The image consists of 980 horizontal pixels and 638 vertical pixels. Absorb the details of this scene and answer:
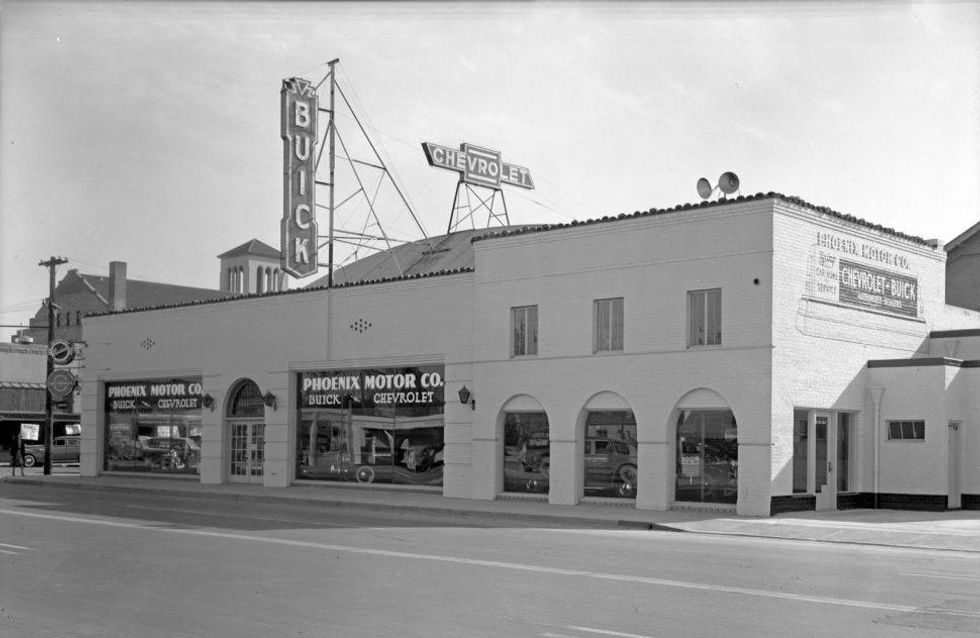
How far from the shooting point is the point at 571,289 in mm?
26734

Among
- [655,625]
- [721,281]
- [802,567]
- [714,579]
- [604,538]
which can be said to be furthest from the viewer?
[721,281]

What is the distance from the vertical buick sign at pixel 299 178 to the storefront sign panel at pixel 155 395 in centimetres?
631

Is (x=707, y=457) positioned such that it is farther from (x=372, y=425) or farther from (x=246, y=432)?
(x=246, y=432)

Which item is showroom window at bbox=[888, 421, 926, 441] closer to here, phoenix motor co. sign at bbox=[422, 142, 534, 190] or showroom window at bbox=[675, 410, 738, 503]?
showroom window at bbox=[675, 410, 738, 503]

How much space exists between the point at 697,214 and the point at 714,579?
492 inches

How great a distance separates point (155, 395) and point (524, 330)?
1657cm

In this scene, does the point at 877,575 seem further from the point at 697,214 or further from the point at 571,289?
the point at 571,289

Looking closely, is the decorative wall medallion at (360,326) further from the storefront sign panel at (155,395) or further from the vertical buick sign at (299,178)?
the storefront sign panel at (155,395)

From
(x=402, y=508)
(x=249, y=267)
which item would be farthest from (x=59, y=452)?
(x=249, y=267)

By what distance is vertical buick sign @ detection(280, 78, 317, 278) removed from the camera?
33531 mm

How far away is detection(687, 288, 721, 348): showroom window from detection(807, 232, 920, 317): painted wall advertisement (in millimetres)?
2080

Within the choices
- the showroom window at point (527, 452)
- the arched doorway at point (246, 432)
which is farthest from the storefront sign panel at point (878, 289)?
the arched doorway at point (246, 432)

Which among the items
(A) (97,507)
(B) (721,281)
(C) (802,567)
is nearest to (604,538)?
(C) (802,567)

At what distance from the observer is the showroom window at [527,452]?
89.9ft
